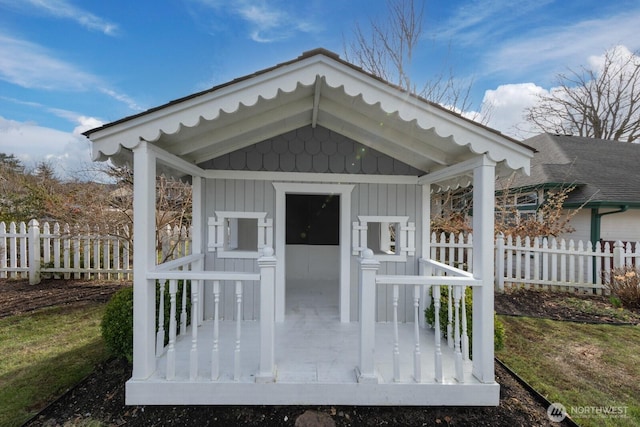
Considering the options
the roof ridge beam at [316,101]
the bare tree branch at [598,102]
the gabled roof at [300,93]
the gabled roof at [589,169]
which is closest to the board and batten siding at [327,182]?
the roof ridge beam at [316,101]

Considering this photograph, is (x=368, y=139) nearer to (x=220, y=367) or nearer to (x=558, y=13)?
(x=220, y=367)

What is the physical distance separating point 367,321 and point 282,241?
6.28 ft

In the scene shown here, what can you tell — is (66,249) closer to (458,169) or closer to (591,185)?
(458,169)

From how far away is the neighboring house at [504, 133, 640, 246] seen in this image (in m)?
8.36

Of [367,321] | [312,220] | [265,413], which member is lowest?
[265,413]

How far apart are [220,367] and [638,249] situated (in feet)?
28.4

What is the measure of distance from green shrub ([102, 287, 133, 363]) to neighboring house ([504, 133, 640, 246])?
1051 centimetres

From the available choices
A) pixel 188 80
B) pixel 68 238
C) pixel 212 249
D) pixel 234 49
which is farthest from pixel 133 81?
pixel 212 249

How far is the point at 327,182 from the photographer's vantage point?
4.17m

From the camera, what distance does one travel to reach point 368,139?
3.98 metres

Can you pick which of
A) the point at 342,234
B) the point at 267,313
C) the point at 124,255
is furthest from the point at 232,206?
the point at 124,255

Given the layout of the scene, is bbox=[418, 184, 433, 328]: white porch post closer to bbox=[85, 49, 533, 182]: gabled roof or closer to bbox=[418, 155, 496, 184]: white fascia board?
bbox=[418, 155, 496, 184]: white fascia board

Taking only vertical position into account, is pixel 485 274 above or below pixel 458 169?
below

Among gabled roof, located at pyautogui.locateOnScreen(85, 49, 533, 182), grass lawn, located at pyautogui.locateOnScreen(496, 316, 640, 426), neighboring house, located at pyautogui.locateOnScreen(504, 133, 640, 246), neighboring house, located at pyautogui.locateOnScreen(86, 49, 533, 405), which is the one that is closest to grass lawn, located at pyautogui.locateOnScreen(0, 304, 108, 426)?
neighboring house, located at pyautogui.locateOnScreen(86, 49, 533, 405)
